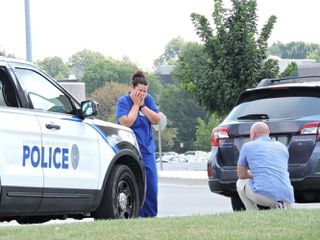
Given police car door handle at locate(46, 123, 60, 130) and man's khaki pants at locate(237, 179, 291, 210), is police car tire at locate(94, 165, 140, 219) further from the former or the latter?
man's khaki pants at locate(237, 179, 291, 210)

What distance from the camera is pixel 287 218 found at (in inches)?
307

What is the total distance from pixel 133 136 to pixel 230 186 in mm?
1504

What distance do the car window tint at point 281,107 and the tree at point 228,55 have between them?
51.6 feet

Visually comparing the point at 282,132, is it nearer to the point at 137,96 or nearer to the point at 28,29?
the point at 137,96

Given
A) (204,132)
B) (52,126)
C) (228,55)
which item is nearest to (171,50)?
(204,132)

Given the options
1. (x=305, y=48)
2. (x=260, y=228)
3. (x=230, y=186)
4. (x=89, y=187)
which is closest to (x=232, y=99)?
(x=230, y=186)

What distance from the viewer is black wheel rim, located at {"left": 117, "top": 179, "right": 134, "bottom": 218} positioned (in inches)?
381

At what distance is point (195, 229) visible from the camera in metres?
7.17

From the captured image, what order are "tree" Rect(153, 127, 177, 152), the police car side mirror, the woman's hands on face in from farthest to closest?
"tree" Rect(153, 127, 177, 152) < the woman's hands on face < the police car side mirror

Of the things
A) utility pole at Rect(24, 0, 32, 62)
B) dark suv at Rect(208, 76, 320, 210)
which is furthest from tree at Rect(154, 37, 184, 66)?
dark suv at Rect(208, 76, 320, 210)

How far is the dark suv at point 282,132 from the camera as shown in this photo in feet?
34.6

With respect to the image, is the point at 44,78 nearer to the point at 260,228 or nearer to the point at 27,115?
the point at 27,115

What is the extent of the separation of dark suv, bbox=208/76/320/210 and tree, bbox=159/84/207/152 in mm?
93540

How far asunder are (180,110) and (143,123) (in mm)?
96501
